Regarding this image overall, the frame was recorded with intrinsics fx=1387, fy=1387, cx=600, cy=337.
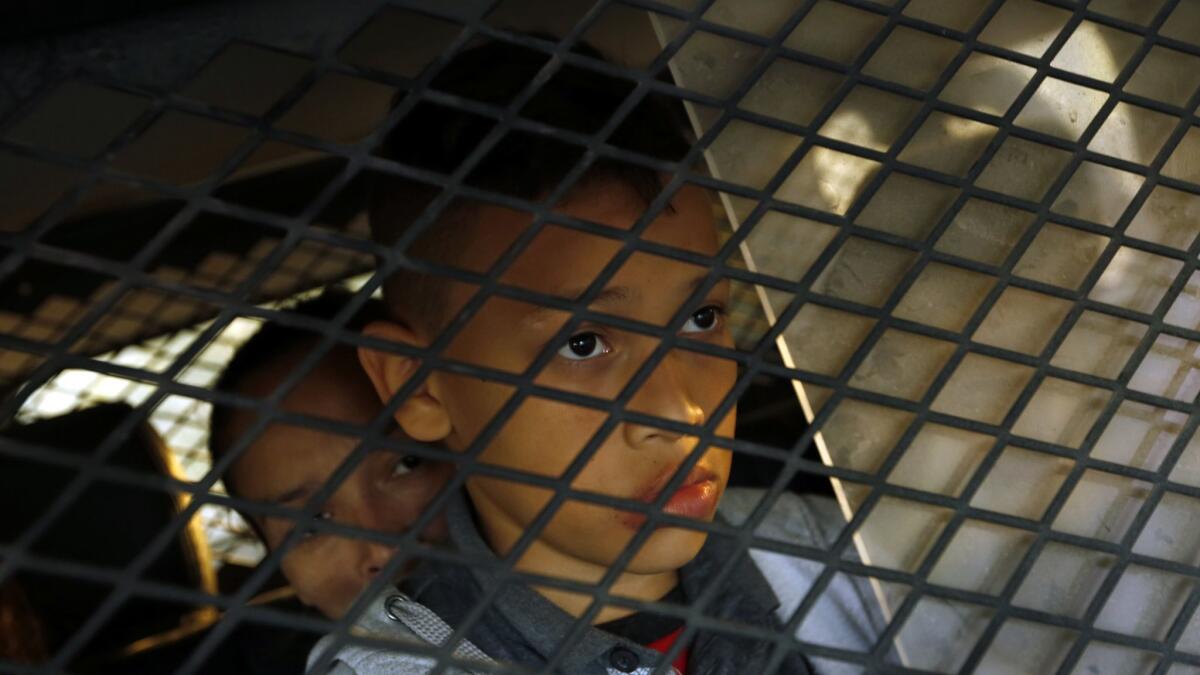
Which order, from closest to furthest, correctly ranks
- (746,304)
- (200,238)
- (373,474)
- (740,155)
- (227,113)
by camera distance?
(227,113) → (740,155) → (373,474) → (200,238) → (746,304)

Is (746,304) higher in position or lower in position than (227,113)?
higher

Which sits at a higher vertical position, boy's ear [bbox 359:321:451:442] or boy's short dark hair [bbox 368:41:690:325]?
boy's short dark hair [bbox 368:41:690:325]

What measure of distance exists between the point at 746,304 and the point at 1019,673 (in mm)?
1249

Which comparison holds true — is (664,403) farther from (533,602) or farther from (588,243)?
(533,602)

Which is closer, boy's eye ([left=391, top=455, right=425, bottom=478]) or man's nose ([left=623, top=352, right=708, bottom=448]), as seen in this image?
man's nose ([left=623, top=352, right=708, bottom=448])

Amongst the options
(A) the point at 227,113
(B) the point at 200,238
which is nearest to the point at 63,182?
(A) the point at 227,113

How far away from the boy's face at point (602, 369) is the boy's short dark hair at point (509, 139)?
0.07 feet

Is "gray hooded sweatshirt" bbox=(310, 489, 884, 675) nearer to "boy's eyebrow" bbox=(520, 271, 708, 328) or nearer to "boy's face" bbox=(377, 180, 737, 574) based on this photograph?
"boy's face" bbox=(377, 180, 737, 574)

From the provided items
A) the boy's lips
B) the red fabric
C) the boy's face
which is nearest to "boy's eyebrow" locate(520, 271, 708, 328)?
the boy's face

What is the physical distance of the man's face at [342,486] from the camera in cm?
140

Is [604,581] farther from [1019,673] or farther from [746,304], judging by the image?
[746,304]

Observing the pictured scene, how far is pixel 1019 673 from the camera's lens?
2.45ft

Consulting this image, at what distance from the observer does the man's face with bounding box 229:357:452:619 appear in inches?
55.2

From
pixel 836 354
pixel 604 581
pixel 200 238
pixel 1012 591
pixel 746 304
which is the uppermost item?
pixel 746 304
